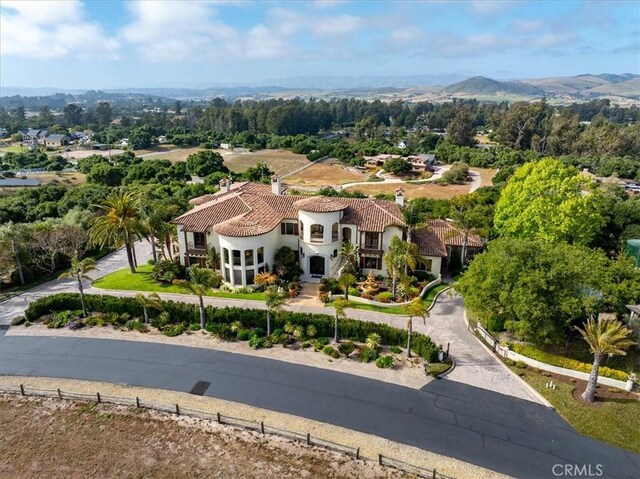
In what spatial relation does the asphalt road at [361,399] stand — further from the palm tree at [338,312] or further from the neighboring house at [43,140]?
the neighboring house at [43,140]

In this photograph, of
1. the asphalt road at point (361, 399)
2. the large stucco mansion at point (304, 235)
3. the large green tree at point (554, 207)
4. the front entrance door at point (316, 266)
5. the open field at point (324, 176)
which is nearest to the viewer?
the asphalt road at point (361, 399)

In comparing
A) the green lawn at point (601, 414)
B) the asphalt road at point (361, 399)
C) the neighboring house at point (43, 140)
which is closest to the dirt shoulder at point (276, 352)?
the asphalt road at point (361, 399)

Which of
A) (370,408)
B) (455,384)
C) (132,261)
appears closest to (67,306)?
(132,261)

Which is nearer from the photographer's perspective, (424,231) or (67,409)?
(67,409)

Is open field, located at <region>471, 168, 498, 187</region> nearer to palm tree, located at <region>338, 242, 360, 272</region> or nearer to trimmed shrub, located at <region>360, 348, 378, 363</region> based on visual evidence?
palm tree, located at <region>338, 242, 360, 272</region>

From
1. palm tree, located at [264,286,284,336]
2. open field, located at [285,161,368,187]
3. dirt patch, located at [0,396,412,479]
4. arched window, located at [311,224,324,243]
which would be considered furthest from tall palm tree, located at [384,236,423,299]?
open field, located at [285,161,368,187]

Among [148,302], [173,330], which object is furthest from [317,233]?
[148,302]

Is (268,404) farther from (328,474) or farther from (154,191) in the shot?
(154,191)
